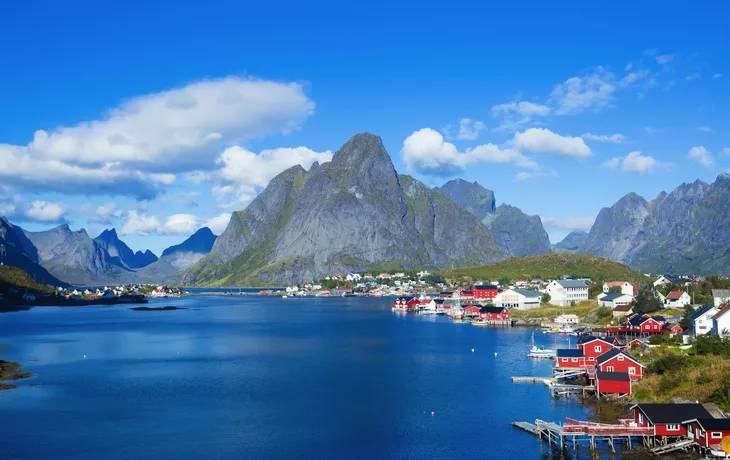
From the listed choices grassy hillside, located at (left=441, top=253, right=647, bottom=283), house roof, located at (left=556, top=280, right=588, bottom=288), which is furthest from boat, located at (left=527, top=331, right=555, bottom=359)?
grassy hillside, located at (left=441, top=253, right=647, bottom=283)

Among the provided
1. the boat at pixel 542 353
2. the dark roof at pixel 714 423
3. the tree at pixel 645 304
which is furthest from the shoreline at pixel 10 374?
the tree at pixel 645 304

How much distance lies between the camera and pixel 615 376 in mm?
42188

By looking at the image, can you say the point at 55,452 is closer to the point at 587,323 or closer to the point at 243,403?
the point at 243,403

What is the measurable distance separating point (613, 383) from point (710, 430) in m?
13.3

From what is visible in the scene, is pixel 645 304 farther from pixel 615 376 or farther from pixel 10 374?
pixel 10 374

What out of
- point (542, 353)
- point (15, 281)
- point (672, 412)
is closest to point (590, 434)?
point (672, 412)

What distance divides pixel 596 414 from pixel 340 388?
58.3ft

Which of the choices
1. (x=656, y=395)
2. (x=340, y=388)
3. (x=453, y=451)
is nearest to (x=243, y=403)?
(x=340, y=388)

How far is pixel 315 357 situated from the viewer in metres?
61.8

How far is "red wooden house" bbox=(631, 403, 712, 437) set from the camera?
30.7 m

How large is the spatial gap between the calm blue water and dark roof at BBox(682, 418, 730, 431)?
718 centimetres

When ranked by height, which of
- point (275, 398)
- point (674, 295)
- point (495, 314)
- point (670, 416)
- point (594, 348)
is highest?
point (674, 295)

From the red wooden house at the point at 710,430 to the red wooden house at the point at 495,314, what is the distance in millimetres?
68829

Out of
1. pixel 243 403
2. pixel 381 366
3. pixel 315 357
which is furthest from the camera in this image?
pixel 315 357
